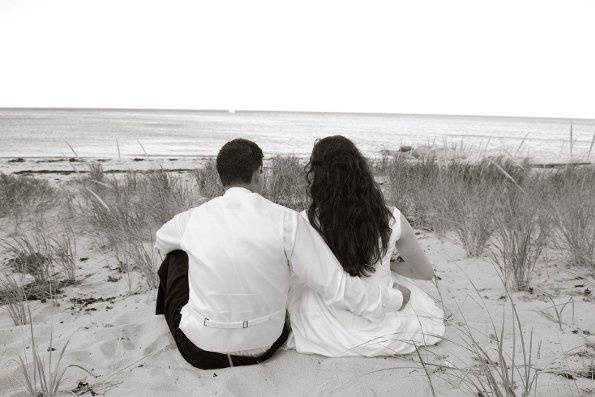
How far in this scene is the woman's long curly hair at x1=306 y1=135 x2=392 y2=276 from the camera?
2.35m

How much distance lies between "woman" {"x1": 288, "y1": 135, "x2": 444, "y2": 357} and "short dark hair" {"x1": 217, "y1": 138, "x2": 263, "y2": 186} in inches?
15.8

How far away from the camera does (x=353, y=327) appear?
2459mm

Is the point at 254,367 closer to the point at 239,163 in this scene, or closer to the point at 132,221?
the point at 239,163

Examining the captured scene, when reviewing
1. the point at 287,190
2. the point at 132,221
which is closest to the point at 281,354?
the point at 132,221

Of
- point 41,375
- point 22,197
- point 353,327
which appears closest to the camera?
point 41,375

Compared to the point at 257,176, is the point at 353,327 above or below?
below

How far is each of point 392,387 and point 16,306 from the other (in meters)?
2.24

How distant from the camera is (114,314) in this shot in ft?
9.89

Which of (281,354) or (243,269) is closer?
(243,269)

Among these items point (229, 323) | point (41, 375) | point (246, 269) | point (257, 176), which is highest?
point (257, 176)

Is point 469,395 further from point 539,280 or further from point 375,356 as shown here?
point 539,280

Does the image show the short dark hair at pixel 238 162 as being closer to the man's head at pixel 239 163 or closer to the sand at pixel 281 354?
the man's head at pixel 239 163

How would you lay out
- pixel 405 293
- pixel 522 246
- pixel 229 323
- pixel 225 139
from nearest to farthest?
pixel 229 323 → pixel 405 293 → pixel 522 246 → pixel 225 139

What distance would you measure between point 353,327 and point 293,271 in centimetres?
51
